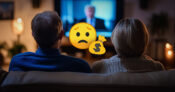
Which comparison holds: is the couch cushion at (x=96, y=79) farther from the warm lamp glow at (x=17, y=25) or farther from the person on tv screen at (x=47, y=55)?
the warm lamp glow at (x=17, y=25)

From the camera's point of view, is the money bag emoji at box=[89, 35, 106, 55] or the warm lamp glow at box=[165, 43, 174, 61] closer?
the money bag emoji at box=[89, 35, 106, 55]

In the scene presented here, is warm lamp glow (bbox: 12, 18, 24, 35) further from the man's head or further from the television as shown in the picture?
the man's head

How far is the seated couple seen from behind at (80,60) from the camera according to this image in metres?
0.79

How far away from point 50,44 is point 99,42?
0.29 metres

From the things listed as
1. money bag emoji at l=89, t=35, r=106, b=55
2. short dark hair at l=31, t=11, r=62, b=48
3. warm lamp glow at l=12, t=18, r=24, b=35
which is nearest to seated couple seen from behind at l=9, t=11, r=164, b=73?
short dark hair at l=31, t=11, r=62, b=48

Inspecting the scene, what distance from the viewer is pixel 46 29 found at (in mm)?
818

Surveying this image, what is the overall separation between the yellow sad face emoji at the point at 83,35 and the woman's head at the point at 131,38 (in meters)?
0.16

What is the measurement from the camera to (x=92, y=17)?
11.4 feet

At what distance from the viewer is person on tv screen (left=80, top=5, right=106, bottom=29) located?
11.3 ft

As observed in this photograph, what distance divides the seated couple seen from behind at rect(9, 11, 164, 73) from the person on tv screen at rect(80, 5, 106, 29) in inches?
100.0

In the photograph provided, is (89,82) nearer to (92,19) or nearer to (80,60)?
(80,60)

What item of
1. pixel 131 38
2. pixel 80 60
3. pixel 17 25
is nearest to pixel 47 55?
pixel 80 60

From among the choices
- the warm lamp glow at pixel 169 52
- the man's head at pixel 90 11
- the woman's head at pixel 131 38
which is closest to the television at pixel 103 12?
the man's head at pixel 90 11

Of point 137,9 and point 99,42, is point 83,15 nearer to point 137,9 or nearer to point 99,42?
point 137,9
